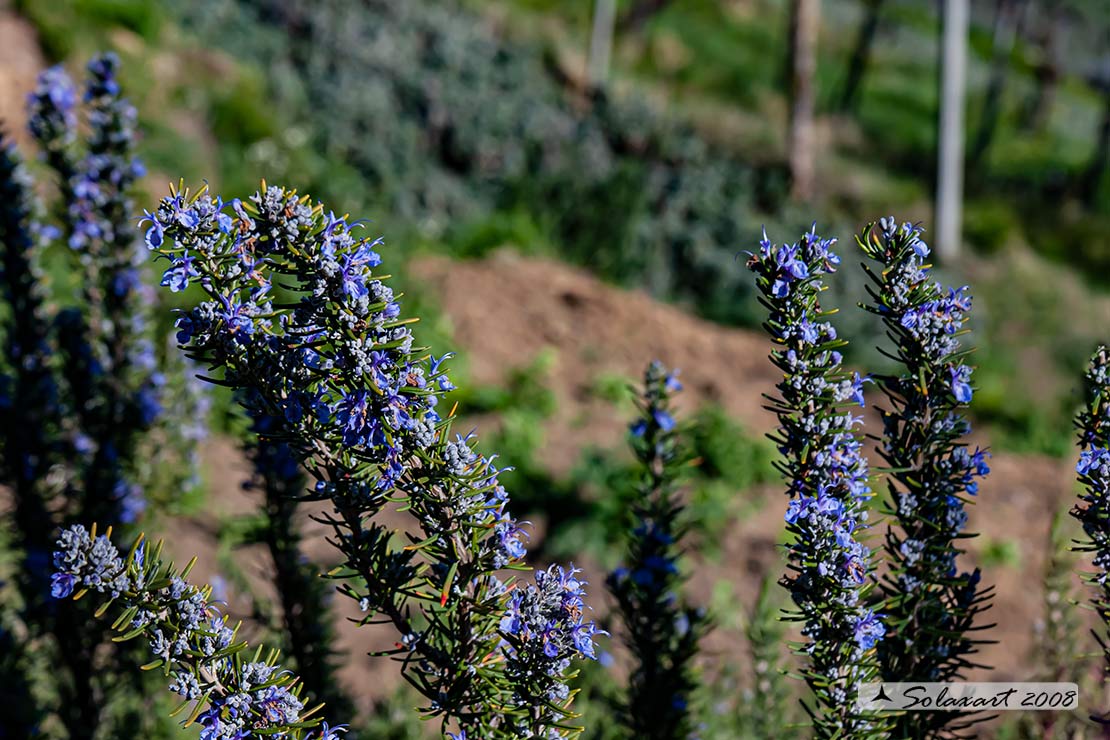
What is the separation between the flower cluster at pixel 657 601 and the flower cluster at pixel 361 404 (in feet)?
2.40

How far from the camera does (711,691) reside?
12.8 feet

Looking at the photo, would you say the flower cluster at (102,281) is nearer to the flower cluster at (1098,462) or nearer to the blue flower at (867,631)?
the blue flower at (867,631)

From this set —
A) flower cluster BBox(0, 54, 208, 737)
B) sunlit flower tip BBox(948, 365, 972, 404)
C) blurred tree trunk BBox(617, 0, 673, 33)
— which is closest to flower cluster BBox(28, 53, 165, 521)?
flower cluster BBox(0, 54, 208, 737)

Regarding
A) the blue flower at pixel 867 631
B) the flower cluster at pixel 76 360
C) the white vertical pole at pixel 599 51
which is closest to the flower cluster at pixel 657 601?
the blue flower at pixel 867 631

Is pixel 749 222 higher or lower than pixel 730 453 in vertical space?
higher

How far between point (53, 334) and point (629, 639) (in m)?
1.91

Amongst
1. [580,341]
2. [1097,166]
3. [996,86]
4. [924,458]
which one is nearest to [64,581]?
[924,458]

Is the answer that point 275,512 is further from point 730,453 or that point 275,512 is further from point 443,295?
point 443,295

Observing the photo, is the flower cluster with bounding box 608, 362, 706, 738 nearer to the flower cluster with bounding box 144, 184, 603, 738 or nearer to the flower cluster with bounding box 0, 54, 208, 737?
the flower cluster with bounding box 144, 184, 603, 738

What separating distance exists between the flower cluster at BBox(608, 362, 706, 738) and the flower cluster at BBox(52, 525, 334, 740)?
1034 mm

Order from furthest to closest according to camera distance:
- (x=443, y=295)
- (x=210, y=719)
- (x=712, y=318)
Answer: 1. (x=712, y=318)
2. (x=443, y=295)
3. (x=210, y=719)

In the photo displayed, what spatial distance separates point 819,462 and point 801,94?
1126 cm

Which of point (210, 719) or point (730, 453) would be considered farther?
point (730, 453)

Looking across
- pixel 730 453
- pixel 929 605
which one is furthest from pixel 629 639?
pixel 730 453
